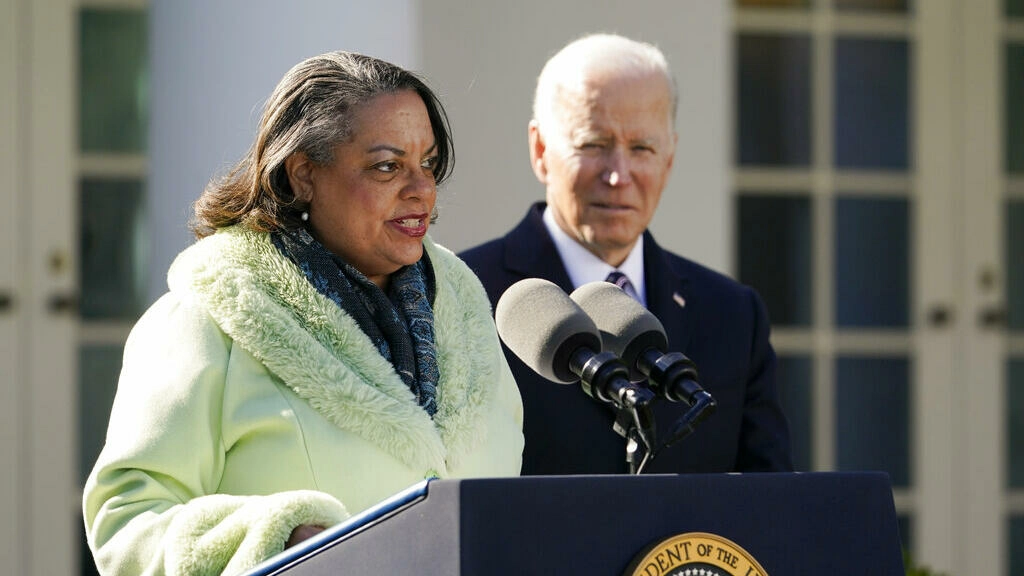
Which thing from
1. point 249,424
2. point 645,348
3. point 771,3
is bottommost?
point 249,424

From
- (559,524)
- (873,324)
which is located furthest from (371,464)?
(873,324)

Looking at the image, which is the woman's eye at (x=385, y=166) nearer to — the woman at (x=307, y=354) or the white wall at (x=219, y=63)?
the woman at (x=307, y=354)

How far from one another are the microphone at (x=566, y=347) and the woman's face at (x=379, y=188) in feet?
0.89

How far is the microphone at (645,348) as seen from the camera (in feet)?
6.64

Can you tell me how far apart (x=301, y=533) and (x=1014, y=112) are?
4472 millimetres

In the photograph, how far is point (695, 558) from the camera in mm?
1730

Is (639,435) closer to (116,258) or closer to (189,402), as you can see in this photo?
(189,402)

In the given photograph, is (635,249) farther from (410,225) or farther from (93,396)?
(93,396)

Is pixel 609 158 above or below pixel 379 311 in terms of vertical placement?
above

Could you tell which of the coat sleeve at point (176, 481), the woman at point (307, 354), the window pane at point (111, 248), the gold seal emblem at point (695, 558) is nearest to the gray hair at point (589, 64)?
the woman at point (307, 354)

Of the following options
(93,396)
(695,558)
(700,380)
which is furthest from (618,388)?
(93,396)

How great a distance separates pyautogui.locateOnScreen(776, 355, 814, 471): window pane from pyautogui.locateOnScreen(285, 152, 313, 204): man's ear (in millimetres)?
3511

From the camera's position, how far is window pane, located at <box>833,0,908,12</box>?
574cm

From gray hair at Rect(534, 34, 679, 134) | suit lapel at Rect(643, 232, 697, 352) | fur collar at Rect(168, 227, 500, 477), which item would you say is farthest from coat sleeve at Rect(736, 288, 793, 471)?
fur collar at Rect(168, 227, 500, 477)
